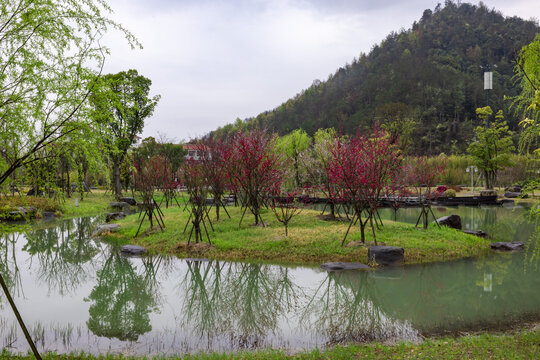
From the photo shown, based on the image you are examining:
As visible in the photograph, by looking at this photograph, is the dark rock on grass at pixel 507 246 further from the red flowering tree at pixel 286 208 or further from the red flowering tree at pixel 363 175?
the red flowering tree at pixel 286 208

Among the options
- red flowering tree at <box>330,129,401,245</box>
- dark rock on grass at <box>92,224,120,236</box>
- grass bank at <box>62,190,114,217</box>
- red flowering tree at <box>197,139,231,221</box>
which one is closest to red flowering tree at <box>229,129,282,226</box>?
red flowering tree at <box>197,139,231,221</box>

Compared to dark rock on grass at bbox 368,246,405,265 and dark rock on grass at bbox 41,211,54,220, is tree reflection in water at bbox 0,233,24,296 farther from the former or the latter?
dark rock on grass at bbox 368,246,405,265

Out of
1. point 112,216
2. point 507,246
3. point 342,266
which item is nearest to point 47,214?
point 112,216

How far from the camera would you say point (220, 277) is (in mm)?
10219

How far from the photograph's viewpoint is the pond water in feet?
20.7

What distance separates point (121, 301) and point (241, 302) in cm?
277

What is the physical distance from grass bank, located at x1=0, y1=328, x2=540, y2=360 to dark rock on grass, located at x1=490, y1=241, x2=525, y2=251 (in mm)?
8152

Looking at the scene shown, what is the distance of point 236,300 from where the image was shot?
8.52m

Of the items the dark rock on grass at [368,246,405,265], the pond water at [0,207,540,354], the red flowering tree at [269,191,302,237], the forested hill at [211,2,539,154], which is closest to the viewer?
the pond water at [0,207,540,354]

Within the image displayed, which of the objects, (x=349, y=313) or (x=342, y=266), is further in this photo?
(x=342, y=266)

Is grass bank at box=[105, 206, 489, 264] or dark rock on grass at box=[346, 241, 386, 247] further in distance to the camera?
dark rock on grass at box=[346, 241, 386, 247]

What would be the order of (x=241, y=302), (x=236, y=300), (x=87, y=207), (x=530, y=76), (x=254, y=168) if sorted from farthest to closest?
(x=87, y=207) < (x=254, y=168) < (x=236, y=300) < (x=241, y=302) < (x=530, y=76)

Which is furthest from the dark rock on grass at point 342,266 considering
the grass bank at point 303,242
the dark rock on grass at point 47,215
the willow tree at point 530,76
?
the dark rock on grass at point 47,215

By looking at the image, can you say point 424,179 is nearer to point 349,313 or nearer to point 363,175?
point 363,175
